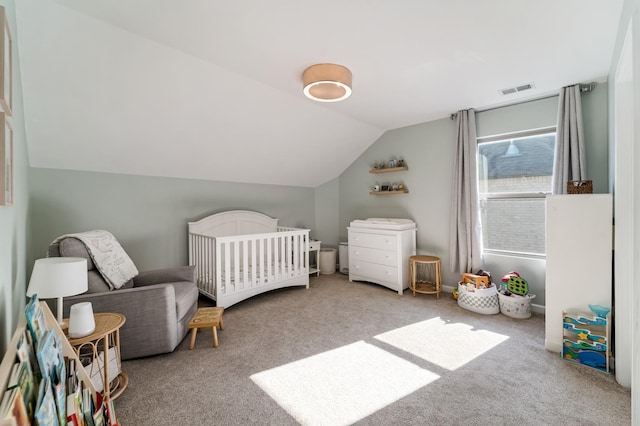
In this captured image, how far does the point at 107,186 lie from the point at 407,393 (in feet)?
11.1

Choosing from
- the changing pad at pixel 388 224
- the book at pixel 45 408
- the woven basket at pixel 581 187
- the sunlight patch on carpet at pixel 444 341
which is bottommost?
the sunlight patch on carpet at pixel 444 341

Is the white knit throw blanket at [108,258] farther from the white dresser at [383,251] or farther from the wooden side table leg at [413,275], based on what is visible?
the wooden side table leg at [413,275]

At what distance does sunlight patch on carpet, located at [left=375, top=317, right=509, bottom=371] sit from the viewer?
7.04ft

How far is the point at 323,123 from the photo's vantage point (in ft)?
12.3

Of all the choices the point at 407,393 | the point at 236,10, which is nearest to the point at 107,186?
the point at 236,10

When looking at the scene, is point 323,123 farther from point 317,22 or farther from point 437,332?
point 437,332

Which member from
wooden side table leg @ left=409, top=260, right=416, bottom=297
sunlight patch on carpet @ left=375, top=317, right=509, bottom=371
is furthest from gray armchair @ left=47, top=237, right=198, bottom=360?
wooden side table leg @ left=409, top=260, right=416, bottom=297

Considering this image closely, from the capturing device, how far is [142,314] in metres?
2.05

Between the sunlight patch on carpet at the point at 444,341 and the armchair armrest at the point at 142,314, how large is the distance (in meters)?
1.74

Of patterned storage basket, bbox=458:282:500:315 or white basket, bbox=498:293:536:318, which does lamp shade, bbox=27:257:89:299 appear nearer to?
patterned storage basket, bbox=458:282:500:315

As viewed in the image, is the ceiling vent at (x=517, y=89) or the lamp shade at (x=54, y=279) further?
the ceiling vent at (x=517, y=89)

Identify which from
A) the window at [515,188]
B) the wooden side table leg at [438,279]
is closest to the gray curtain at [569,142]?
the window at [515,188]

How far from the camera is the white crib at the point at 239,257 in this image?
3031 mm

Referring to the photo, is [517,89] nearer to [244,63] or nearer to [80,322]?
[244,63]
